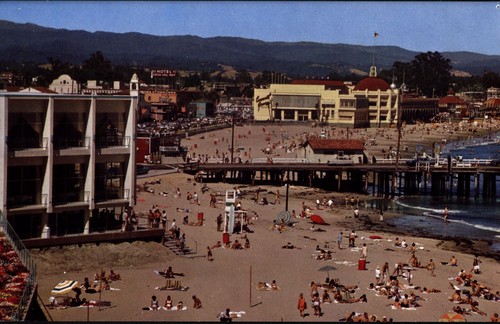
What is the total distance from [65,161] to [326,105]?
96281 millimetres

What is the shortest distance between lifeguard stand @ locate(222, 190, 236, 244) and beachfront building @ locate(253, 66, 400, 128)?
283ft

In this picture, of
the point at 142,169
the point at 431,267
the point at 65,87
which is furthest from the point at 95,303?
the point at 65,87

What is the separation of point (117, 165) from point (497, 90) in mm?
176094

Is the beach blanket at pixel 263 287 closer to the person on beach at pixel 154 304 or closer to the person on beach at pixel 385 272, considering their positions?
the person on beach at pixel 154 304

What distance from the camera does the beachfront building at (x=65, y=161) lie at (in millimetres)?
28328

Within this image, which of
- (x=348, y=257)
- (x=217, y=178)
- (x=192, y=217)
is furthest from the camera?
(x=217, y=178)

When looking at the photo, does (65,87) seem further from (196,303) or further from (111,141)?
(196,303)

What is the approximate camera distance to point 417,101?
152 meters

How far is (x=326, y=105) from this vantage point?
124 meters

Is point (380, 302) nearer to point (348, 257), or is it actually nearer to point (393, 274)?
point (393, 274)

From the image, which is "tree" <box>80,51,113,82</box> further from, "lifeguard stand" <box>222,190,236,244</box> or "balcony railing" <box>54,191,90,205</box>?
"balcony railing" <box>54,191,90,205</box>

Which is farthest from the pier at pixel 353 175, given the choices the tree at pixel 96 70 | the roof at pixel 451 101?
the roof at pixel 451 101

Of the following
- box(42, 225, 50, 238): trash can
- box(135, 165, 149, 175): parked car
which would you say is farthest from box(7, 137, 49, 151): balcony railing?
box(135, 165, 149, 175): parked car

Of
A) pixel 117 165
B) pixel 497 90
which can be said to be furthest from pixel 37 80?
pixel 497 90
